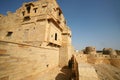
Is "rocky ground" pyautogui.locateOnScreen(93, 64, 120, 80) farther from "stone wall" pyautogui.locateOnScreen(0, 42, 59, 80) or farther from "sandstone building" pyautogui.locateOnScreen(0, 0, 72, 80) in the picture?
"stone wall" pyautogui.locateOnScreen(0, 42, 59, 80)

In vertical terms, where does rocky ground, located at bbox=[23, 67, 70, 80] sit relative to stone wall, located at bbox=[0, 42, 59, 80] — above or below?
below

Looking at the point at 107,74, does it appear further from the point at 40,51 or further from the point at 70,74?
the point at 40,51

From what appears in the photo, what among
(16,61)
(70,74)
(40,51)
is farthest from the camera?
(70,74)

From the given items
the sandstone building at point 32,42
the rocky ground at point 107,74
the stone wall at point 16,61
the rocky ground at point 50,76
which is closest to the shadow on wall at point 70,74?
the rocky ground at point 50,76

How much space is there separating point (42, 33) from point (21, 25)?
5111 millimetres

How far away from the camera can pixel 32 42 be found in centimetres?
1033

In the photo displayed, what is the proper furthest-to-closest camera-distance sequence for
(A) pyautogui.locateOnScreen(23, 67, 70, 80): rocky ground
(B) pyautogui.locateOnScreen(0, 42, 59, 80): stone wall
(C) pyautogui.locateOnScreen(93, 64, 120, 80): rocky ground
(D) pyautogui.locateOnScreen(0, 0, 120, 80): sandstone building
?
1. (C) pyautogui.locateOnScreen(93, 64, 120, 80): rocky ground
2. (A) pyautogui.locateOnScreen(23, 67, 70, 80): rocky ground
3. (D) pyautogui.locateOnScreen(0, 0, 120, 80): sandstone building
4. (B) pyautogui.locateOnScreen(0, 42, 59, 80): stone wall

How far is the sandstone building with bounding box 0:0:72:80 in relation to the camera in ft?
12.0

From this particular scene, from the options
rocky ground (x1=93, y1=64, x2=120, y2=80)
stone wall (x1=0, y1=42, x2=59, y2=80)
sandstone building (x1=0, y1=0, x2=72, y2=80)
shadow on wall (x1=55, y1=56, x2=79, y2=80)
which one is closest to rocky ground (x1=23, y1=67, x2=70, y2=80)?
shadow on wall (x1=55, y1=56, x2=79, y2=80)

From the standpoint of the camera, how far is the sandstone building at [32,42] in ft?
12.0

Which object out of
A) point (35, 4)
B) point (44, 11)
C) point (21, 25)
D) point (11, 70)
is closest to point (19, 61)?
point (11, 70)

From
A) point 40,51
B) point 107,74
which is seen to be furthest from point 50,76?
point 107,74

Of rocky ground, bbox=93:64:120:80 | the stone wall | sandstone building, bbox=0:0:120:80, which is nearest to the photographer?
the stone wall

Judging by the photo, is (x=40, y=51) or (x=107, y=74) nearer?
(x=40, y=51)
